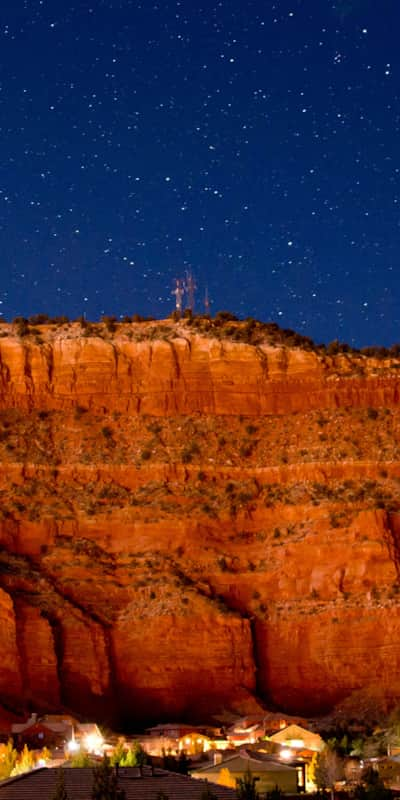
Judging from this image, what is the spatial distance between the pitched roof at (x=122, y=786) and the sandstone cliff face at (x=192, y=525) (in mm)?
24206

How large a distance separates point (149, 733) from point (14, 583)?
1080 cm

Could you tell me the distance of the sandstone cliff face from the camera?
67.4m

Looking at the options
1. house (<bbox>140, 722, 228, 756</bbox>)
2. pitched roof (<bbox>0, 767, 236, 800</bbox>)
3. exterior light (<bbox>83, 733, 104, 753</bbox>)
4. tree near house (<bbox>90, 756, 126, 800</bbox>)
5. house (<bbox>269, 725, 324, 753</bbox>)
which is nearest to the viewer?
tree near house (<bbox>90, 756, 126, 800</bbox>)

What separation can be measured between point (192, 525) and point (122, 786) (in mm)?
35593

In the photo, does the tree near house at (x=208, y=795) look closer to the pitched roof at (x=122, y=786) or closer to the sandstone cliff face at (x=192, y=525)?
the pitched roof at (x=122, y=786)

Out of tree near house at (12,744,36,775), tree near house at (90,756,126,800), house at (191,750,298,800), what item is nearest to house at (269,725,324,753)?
house at (191,750,298,800)

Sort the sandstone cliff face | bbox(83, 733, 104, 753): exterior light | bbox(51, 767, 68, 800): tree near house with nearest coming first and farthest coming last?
bbox(51, 767, 68, 800): tree near house
bbox(83, 733, 104, 753): exterior light
the sandstone cliff face

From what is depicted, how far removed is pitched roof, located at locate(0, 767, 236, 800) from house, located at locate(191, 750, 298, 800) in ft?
25.3

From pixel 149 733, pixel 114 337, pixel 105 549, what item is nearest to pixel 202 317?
pixel 114 337

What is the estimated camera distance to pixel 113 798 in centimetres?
3459

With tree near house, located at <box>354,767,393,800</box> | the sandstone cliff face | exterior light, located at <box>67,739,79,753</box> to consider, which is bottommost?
tree near house, located at <box>354,767,393,800</box>

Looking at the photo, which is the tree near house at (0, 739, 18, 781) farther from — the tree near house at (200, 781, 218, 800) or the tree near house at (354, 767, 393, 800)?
the tree near house at (200, 781, 218, 800)

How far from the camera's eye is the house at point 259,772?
4753cm

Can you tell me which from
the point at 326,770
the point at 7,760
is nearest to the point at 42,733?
the point at 7,760
